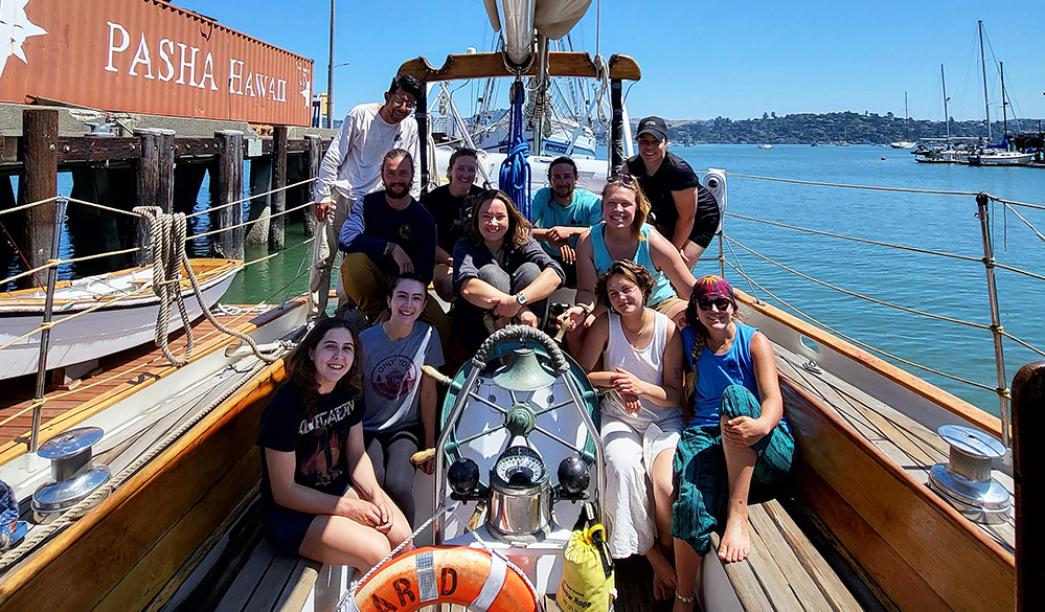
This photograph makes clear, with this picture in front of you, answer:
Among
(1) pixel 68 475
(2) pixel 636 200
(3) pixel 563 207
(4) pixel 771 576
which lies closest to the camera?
(1) pixel 68 475

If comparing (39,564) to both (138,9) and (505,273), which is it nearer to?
(505,273)

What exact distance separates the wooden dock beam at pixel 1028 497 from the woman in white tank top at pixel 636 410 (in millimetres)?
1383

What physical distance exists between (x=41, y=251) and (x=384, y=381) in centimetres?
732

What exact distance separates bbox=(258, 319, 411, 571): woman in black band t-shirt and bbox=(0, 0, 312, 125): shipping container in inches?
474

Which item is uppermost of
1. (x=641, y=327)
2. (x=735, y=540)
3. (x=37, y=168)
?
(x=37, y=168)

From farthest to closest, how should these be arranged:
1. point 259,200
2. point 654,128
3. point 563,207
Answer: point 259,200 < point 563,207 < point 654,128

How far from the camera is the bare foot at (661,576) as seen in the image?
83.4 inches

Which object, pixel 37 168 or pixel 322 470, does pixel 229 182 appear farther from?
pixel 322 470

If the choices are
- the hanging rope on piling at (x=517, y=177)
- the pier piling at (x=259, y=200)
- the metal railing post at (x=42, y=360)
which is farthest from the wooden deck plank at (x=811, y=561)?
the pier piling at (x=259, y=200)

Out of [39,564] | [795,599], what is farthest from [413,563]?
[795,599]

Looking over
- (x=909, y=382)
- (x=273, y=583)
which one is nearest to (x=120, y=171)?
(x=273, y=583)

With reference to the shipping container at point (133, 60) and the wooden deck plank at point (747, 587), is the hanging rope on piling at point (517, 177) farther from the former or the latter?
the shipping container at point (133, 60)

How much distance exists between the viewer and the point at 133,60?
12938 mm

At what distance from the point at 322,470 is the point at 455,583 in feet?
2.31
